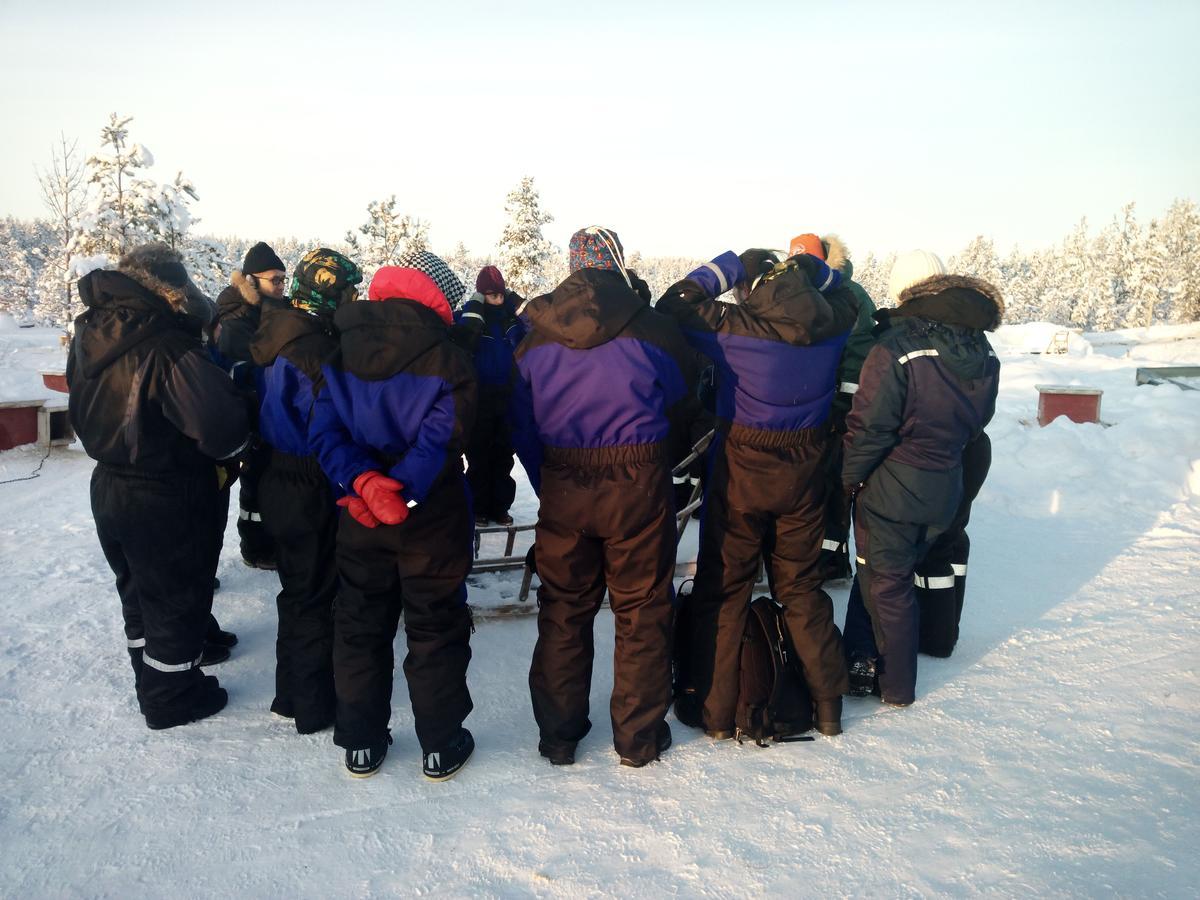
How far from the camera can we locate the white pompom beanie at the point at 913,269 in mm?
3793

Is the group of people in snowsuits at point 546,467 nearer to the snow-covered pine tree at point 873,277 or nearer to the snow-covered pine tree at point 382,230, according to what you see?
the snow-covered pine tree at point 382,230

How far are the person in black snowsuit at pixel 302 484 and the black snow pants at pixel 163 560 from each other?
372mm

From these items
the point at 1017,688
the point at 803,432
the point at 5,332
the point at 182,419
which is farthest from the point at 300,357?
the point at 5,332

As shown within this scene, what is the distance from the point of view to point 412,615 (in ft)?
9.84

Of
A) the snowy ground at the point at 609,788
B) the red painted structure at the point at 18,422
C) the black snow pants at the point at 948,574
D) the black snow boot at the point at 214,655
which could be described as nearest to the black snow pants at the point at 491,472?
the snowy ground at the point at 609,788

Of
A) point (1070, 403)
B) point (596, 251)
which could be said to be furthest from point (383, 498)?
point (1070, 403)

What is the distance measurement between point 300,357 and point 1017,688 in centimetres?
387

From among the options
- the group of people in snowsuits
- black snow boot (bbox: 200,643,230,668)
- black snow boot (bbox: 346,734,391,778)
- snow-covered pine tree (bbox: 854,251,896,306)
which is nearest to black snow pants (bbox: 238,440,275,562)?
the group of people in snowsuits

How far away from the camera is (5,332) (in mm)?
38031

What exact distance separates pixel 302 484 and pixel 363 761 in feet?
3.97

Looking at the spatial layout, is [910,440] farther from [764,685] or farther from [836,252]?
[836,252]

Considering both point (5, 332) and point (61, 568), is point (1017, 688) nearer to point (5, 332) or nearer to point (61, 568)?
point (61, 568)

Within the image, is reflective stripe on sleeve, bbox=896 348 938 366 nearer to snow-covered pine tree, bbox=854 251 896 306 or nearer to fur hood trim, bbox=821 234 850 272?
fur hood trim, bbox=821 234 850 272

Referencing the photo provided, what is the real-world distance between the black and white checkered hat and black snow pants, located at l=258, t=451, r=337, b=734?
995 mm
